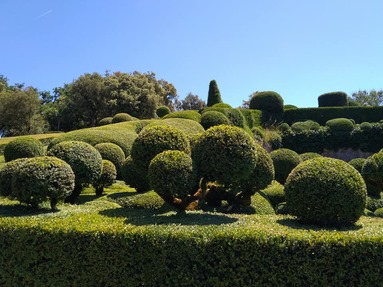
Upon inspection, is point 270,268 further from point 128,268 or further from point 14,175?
point 14,175

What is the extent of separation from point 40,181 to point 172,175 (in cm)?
249

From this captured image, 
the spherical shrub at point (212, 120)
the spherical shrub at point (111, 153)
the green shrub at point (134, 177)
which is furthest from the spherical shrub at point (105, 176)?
the spherical shrub at point (212, 120)

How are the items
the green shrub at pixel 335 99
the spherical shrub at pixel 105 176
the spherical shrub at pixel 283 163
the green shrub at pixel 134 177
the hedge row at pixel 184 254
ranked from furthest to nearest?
1. the green shrub at pixel 335 99
2. the spherical shrub at pixel 283 163
3. the green shrub at pixel 134 177
4. the spherical shrub at pixel 105 176
5. the hedge row at pixel 184 254

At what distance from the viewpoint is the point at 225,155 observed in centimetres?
664

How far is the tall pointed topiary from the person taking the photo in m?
30.5

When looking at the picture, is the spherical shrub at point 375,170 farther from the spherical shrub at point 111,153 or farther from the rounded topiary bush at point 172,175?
the spherical shrub at point 111,153

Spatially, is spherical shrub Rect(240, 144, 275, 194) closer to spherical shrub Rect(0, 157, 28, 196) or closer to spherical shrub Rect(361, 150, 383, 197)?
spherical shrub Rect(0, 157, 28, 196)

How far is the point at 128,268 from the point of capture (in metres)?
5.36

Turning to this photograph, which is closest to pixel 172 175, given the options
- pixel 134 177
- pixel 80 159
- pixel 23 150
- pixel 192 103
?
pixel 80 159

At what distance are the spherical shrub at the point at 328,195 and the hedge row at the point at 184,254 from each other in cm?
33

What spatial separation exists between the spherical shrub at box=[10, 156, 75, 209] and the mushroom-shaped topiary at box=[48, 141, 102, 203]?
1135 mm

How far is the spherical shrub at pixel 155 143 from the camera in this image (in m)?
7.44

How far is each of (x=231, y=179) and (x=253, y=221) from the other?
34.6 inches

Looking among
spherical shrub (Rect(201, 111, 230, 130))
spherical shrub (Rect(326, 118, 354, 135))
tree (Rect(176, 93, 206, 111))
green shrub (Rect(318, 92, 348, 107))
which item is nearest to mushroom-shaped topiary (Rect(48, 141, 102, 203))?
spherical shrub (Rect(201, 111, 230, 130))
